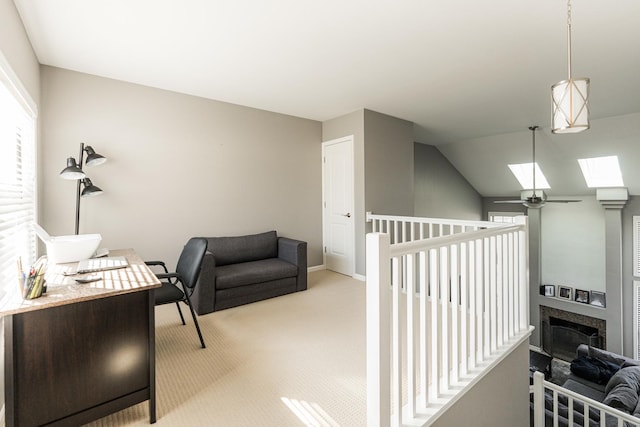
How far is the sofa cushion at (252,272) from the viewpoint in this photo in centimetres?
304

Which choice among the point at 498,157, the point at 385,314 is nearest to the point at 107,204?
the point at 385,314

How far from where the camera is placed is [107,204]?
9.89 ft

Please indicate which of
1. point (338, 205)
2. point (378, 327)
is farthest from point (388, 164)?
point (378, 327)

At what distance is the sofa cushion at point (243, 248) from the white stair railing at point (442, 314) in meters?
2.31

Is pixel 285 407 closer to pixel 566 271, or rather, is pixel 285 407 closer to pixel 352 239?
pixel 352 239

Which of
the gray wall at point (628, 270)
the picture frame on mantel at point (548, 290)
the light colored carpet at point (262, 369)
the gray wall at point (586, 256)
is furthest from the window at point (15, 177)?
the picture frame on mantel at point (548, 290)

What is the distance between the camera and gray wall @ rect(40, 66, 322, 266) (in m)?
2.81

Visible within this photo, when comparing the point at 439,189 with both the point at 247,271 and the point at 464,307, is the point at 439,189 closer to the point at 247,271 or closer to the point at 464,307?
the point at 247,271

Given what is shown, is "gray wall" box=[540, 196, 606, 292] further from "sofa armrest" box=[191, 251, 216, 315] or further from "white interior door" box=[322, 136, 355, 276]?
"sofa armrest" box=[191, 251, 216, 315]

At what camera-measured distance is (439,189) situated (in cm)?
688

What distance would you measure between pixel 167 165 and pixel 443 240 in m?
3.08

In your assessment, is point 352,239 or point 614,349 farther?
point 614,349

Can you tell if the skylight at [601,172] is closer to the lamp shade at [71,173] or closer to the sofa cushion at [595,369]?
the sofa cushion at [595,369]

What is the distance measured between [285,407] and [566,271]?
8.32 meters
